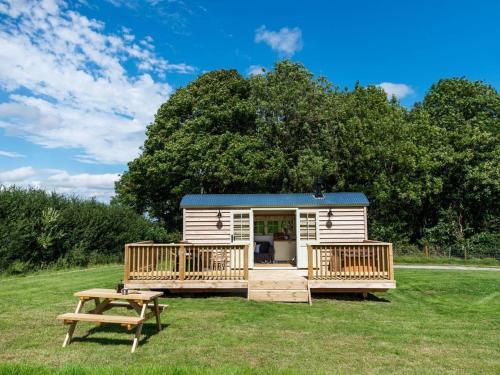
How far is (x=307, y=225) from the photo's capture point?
11.7 metres

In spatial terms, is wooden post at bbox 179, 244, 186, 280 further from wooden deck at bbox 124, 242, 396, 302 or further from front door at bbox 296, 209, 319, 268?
front door at bbox 296, 209, 319, 268

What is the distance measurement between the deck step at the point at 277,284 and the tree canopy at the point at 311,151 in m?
11.8

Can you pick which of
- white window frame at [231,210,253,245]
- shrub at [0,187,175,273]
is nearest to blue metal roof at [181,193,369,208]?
white window frame at [231,210,253,245]

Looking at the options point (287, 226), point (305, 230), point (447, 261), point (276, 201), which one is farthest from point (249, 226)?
point (447, 261)

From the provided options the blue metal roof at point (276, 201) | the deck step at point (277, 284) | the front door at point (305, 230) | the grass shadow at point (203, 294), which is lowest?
the grass shadow at point (203, 294)

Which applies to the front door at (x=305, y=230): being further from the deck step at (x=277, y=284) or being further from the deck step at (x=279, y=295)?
the deck step at (x=279, y=295)

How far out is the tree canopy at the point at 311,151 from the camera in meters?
21.1

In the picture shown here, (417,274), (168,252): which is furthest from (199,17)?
(417,274)

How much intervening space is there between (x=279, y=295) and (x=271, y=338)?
10.2ft

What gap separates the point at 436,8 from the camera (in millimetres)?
19438

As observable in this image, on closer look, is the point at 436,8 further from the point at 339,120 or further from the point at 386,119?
the point at 339,120

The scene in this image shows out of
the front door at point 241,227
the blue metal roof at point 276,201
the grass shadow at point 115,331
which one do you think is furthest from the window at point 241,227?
the grass shadow at point 115,331

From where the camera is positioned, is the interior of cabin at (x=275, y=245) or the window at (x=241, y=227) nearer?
the window at (x=241, y=227)

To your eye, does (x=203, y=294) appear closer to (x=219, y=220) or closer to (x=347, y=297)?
(x=219, y=220)
